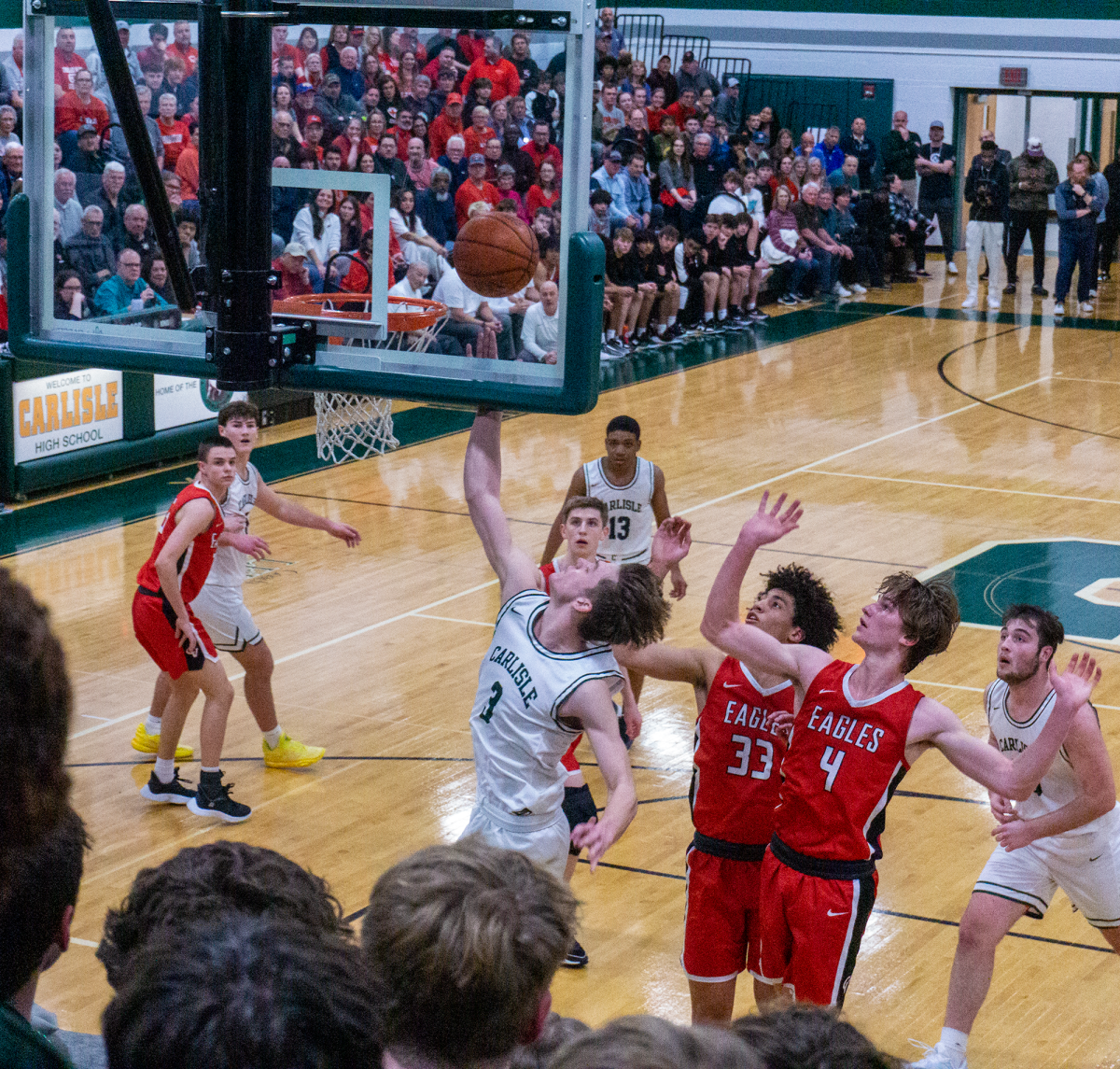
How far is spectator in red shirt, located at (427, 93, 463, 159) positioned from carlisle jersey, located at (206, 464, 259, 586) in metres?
2.48

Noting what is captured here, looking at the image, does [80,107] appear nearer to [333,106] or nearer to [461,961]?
[333,106]

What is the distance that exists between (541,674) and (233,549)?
3141 millimetres

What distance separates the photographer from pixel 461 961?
2293 mm

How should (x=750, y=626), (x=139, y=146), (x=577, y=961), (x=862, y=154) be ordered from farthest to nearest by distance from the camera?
(x=862, y=154) → (x=577, y=961) → (x=139, y=146) → (x=750, y=626)

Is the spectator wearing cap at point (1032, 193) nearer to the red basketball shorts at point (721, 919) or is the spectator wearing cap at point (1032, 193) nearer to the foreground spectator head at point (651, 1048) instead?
the red basketball shorts at point (721, 919)

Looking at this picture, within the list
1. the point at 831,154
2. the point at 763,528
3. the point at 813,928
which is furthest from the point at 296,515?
the point at 831,154

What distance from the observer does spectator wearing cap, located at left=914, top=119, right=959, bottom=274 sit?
82.1 feet

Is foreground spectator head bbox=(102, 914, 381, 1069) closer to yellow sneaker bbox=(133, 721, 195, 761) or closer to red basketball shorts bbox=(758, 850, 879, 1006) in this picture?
red basketball shorts bbox=(758, 850, 879, 1006)

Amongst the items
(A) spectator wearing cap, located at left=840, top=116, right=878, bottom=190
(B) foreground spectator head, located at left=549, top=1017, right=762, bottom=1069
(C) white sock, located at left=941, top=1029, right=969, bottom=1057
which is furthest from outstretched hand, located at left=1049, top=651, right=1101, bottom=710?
(A) spectator wearing cap, located at left=840, top=116, right=878, bottom=190

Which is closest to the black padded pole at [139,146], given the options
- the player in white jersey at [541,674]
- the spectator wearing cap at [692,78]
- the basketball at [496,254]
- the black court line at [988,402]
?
the basketball at [496,254]

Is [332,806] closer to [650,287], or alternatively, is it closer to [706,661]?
[706,661]

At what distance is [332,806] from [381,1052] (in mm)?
5365

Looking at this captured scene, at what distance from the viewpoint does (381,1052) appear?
204 centimetres

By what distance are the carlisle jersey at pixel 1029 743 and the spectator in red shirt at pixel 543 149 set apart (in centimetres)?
227
